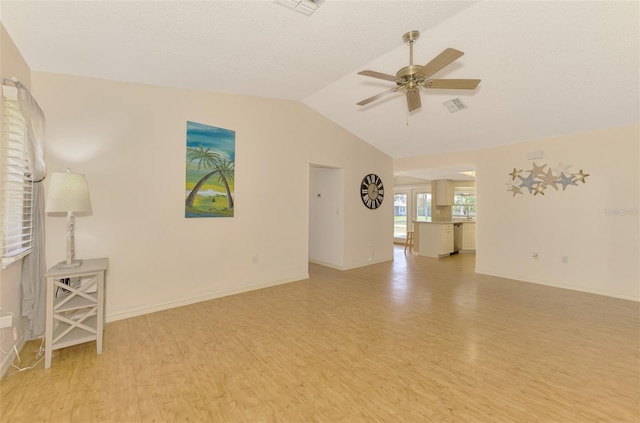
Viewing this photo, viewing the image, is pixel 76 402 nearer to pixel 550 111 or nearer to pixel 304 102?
pixel 304 102

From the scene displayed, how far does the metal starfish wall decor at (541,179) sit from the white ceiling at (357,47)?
0.69 meters

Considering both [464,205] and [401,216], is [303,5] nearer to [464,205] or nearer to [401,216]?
[464,205]

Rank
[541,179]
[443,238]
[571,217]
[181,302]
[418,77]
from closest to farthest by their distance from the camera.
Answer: [418,77] → [181,302] → [571,217] → [541,179] → [443,238]

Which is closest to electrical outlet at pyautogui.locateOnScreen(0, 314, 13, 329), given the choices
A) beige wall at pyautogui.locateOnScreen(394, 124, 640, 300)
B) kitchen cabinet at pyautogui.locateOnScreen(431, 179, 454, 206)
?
beige wall at pyautogui.locateOnScreen(394, 124, 640, 300)

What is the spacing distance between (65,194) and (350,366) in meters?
2.85

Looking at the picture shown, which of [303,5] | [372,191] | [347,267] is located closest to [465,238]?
[372,191]

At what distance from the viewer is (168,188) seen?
3557mm

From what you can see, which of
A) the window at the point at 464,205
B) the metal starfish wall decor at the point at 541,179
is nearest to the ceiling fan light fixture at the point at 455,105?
the metal starfish wall decor at the point at 541,179

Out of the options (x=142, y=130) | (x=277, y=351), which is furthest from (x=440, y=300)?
(x=142, y=130)

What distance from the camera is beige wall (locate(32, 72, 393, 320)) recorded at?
302 cm

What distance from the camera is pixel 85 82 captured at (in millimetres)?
3027

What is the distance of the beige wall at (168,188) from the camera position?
302cm

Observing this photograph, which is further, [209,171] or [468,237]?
[468,237]

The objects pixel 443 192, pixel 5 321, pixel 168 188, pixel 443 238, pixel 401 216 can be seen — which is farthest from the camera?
pixel 401 216
